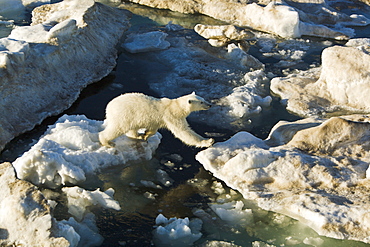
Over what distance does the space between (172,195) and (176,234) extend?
984 millimetres

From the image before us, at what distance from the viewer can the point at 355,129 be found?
662 centimetres

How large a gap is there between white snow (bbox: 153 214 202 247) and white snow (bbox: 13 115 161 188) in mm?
1566

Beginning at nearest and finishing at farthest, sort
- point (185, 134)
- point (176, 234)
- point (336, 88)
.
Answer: point (176, 234) → point (185, 134) → point (336, 88)

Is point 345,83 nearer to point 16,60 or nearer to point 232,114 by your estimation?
point 232,114

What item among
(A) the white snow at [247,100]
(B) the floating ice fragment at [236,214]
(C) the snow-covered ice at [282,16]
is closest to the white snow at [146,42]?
(A) the white snow at [247,100]

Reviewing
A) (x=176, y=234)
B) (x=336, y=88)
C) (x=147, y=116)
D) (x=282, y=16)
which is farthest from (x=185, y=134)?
(x=282, y=16)

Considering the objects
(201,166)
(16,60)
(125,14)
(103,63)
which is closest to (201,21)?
(125,14)

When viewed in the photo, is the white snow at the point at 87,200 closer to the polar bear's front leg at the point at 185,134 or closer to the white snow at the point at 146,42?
the polar bear's front leg at the point at 185,134

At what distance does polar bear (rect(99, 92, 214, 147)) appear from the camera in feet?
21.5

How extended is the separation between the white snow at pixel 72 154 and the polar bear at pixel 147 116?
8.8 inches

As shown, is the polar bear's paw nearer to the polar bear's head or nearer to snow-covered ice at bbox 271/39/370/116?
the polar bear's head

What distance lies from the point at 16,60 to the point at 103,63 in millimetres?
2343

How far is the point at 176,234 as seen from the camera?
5.30 metres

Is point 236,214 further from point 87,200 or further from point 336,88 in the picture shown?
point 336,88
